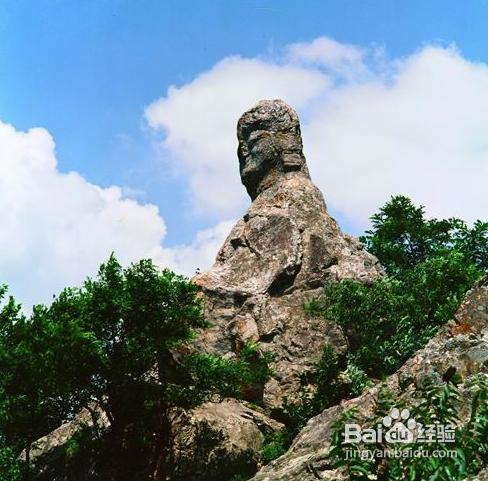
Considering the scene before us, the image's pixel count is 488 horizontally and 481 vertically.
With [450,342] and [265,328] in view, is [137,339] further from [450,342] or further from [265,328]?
[450,342]

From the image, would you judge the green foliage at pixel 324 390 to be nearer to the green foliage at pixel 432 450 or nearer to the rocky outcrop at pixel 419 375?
the rocky outcrop at pixel 419 375

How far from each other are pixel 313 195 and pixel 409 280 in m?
7.91

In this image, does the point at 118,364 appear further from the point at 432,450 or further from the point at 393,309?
the point at 432,450

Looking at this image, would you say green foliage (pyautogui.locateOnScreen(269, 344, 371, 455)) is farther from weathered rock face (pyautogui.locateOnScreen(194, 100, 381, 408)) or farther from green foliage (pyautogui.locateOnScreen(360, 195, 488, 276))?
green foliage (pyautogui.locateOnScreen(360, 195, 488, 276))

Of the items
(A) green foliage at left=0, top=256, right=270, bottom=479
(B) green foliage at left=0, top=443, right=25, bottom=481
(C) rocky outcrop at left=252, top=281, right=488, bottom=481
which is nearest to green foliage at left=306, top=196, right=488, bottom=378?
(A) green foliage at left=0, top=256, right=270, bottom=479

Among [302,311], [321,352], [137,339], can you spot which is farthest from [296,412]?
[137,339]

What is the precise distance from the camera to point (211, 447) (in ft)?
79.5

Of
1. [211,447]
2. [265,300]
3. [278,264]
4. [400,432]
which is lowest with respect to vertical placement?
[400,432]

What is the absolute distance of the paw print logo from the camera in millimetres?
5516

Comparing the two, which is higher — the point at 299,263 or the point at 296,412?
the point at 299,263

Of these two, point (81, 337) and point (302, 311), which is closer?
point (81, 337)

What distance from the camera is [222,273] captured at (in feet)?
114

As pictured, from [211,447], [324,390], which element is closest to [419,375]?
[211,447]

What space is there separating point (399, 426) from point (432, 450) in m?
0.40
